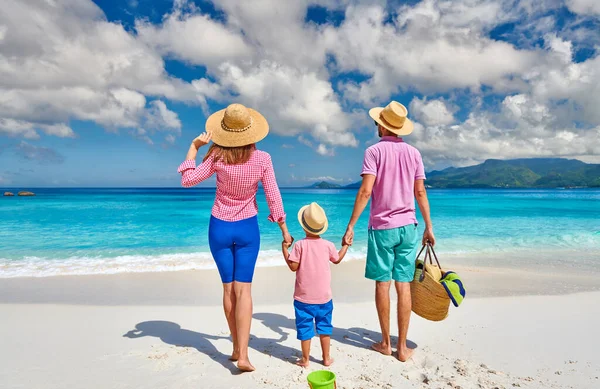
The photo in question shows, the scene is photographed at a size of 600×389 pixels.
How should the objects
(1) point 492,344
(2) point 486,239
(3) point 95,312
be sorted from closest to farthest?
(1) point 492,344, (3) point 95,312, (2) point 486,239

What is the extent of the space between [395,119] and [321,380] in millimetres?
2385

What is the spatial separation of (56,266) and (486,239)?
45.6ft

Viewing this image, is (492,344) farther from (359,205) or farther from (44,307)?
(44,307)

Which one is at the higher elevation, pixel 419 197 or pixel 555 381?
pixel 419 197

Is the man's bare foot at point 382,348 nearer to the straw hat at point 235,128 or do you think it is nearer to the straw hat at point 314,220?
the straw hat at point 314,220

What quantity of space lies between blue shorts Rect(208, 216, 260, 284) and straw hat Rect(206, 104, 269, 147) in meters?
0.68

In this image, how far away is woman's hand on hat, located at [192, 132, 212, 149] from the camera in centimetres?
313

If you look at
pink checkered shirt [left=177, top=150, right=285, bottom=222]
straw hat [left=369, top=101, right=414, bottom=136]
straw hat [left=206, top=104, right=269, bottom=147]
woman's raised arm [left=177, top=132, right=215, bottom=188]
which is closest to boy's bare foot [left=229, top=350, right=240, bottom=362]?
pink checkered shirt [left=177, top=150, right=285, bottom=222]

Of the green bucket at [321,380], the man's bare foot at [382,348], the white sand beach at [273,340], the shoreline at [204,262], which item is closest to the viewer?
the green bucket at [321,380]

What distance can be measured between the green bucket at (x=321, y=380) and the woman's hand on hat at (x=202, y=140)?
6.67 feet

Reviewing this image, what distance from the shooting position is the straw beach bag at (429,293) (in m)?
3.41

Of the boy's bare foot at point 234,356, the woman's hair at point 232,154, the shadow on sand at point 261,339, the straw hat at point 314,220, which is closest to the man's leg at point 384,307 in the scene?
the shadow on sand at point 261,339

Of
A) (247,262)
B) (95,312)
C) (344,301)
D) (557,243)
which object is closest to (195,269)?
(95,312)

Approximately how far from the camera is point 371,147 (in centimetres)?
347
